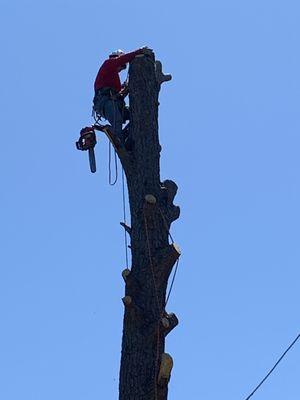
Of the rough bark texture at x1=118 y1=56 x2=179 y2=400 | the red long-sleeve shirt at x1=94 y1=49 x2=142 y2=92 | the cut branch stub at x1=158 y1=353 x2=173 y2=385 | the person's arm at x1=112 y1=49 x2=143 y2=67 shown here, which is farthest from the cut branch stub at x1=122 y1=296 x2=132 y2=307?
the red long-sleeve shirt at x1=94 y1=49 x2=142 y2=92

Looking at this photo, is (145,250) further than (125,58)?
No

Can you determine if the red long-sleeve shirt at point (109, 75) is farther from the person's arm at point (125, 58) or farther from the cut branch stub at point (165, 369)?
the cut branch stub at point (165, 369)

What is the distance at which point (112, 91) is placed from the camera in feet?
25.9

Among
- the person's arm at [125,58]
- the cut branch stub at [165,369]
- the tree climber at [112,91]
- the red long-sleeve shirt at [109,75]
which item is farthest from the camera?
the red long-sleeve shirt at [109,75]

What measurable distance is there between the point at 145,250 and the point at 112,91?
204cm

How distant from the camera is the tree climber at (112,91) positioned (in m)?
7.62

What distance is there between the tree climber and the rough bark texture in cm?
60

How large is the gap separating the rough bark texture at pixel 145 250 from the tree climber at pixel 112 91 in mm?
601

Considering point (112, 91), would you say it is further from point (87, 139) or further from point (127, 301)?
point (127, 301)

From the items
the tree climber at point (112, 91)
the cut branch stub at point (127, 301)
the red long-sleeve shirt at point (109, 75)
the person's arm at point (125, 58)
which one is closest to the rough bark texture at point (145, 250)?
the cut branch stub at point (127, 301)

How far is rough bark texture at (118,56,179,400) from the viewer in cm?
604

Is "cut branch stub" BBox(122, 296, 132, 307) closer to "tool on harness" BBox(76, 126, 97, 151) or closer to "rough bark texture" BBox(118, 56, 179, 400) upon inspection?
"rough bark texture" BBox(118, 56, 179, 400)

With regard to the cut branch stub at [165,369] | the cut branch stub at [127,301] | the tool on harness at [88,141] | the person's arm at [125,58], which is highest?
the person's arm at [125,58]

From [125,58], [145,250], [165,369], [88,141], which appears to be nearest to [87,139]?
[88,141]
